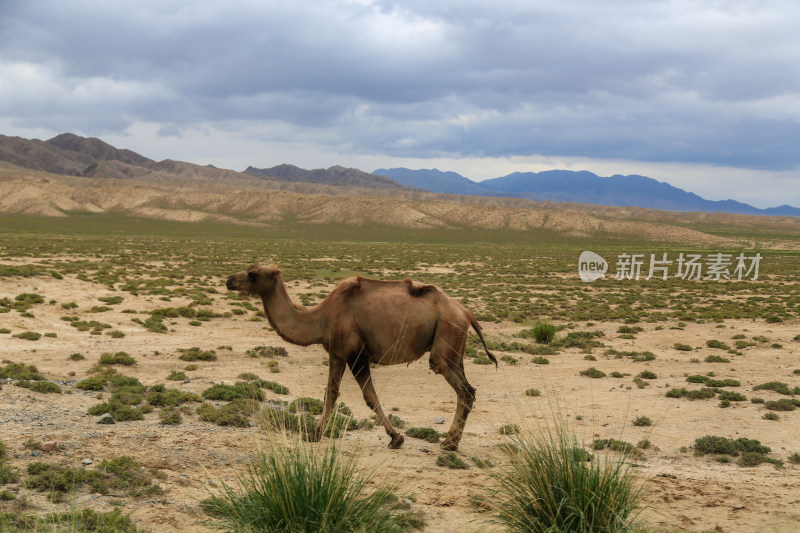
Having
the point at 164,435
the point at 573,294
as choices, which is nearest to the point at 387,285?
the point at 164,435

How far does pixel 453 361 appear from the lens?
8.12 m

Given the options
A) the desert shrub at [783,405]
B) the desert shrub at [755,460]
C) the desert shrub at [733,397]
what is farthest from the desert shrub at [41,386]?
the desert shrub at [783,405]

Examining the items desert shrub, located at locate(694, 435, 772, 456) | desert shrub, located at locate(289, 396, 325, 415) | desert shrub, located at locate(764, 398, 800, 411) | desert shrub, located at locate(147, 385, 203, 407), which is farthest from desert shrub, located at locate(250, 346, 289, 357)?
desert shrub, located at locate(764, 398, 800, 411)

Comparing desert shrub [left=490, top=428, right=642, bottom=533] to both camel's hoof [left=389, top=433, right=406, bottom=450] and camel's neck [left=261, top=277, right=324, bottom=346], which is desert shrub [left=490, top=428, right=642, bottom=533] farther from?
camel's neck [left=261, top=277, right=324, bottom=346]

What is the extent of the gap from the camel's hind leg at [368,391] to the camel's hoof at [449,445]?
0.63 metres

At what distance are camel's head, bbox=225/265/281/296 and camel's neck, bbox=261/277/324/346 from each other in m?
0.11

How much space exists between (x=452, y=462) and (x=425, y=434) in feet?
4.04

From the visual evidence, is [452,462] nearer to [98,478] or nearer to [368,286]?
[368,286]

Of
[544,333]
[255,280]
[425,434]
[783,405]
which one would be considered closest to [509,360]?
[544,333]

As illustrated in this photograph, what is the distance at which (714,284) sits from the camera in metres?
40.7

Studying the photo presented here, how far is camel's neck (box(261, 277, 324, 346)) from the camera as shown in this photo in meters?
8.20

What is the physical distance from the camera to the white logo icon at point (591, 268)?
45631 millimetres

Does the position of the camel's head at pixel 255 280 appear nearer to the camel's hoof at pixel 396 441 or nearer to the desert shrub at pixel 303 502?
the camel's hoof at pixel 396 441

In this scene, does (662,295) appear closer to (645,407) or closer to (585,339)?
(585,339)
